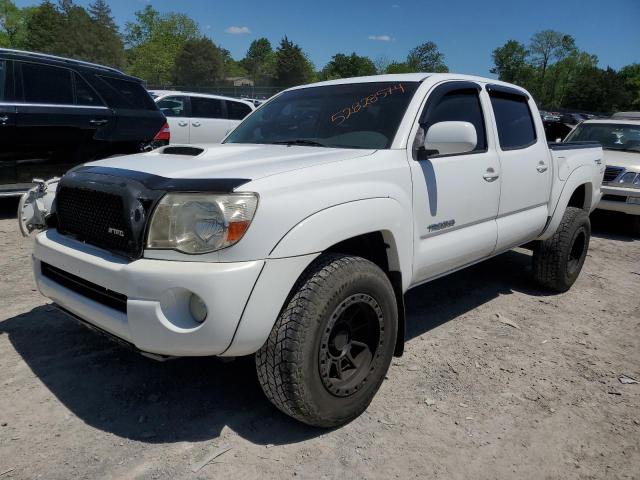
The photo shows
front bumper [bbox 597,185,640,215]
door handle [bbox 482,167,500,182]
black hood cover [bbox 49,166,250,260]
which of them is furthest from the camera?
front bumper [bbox 597,185,640,215]

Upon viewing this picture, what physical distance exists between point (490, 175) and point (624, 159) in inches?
227

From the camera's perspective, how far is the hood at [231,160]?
7.65ft

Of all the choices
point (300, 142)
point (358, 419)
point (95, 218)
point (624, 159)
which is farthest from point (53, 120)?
point (624, 159)

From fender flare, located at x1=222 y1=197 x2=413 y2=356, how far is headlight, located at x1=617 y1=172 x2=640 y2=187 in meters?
6.61

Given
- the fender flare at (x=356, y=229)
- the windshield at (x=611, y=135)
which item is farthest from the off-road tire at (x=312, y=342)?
the windshield at (x=611, y=135)

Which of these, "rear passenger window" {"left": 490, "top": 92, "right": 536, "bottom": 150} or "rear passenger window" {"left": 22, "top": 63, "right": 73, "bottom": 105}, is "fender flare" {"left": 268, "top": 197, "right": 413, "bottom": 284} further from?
"rear passenger window" {"left": 22, "top": 63, "right": 73, "bottom": 105}

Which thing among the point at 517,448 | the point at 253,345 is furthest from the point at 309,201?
the point at 517,448

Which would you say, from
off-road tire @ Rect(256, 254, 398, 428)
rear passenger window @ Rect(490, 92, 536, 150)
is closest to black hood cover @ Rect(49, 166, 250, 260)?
off-road tire @ Rect(256, 254, 398, 428)

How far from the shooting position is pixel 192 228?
85.0 inches

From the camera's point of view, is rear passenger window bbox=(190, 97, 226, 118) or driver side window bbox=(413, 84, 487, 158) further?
rear passenger window bbox=(190, 97, 226, 118)

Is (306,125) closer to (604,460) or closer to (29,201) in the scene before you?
(29,201)

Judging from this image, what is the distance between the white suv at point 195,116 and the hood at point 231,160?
8.15 meters

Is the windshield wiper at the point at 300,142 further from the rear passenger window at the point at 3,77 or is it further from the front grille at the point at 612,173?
the front grille at the point at 612,173

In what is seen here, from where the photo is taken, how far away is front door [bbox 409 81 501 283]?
2.99m
